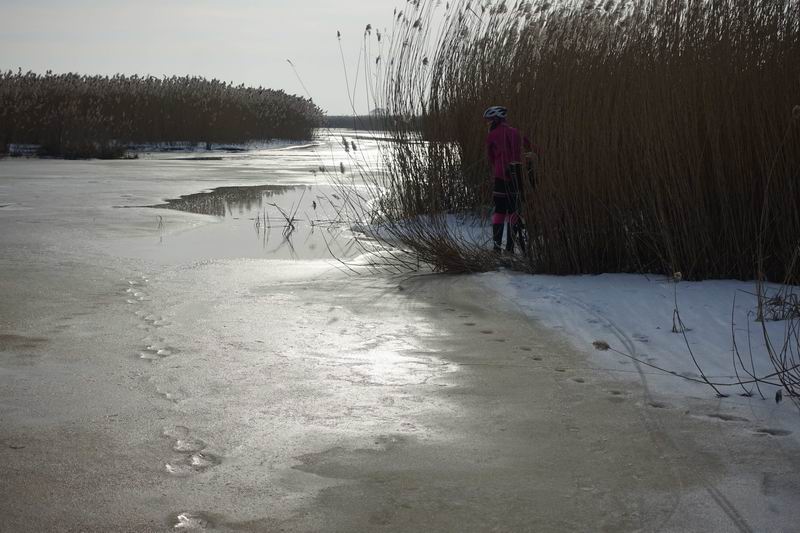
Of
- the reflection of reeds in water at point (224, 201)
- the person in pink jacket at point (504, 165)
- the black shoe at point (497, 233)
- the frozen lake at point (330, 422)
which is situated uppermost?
the person in pink jacket at point (504, 165)

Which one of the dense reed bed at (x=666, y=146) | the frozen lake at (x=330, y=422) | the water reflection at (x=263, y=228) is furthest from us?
the water reflection at (x=263, y=228)

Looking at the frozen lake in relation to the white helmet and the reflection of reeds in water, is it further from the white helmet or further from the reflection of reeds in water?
the reflection of reeds in water

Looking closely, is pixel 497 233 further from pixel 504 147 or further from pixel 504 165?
pixel 504 147

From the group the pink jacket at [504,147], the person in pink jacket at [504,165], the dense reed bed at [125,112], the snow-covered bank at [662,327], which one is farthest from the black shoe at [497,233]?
the dense reed bed at [125,112]

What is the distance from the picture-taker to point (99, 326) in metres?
4.38

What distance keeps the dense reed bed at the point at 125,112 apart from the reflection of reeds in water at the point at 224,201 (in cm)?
897

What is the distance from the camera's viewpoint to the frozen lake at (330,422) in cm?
234

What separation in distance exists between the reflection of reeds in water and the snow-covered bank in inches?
193

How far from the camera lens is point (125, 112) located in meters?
24.3

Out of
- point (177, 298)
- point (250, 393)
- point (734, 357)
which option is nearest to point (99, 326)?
point (177, 298)

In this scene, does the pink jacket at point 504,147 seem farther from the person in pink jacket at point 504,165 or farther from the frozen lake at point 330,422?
the frozen lake at point 330,422

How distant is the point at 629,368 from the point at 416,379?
88cm

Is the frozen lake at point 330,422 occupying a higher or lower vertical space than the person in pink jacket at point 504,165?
lower

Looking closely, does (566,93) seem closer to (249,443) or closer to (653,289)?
(653,289)
